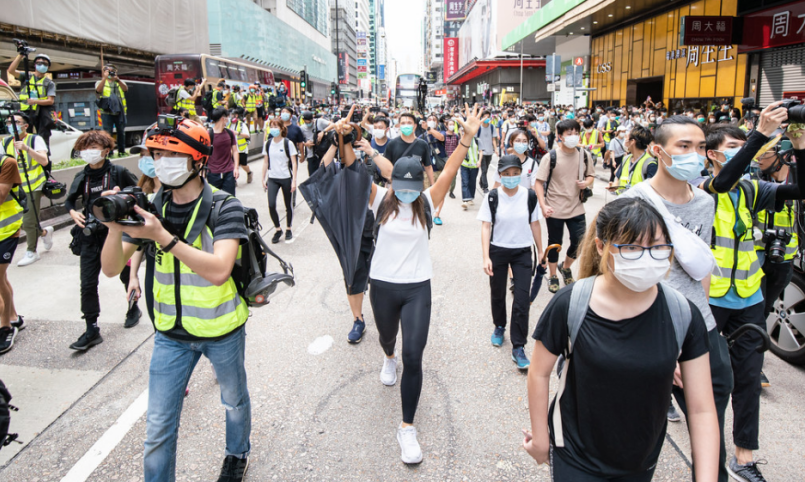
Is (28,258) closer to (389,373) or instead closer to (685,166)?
(389,373)

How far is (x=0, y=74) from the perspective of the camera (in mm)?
23203

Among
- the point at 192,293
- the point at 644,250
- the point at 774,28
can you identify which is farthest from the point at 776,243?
the point at 774,28

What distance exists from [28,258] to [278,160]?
141 inches

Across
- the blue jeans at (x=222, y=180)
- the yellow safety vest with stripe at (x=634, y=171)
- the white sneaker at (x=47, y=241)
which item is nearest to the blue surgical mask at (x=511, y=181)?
the yellow safety vest with stripe at (x=634, y=171)

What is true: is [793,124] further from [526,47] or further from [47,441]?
[526,47]

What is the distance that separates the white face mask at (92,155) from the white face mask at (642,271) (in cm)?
427

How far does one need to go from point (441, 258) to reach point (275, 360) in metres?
3.66

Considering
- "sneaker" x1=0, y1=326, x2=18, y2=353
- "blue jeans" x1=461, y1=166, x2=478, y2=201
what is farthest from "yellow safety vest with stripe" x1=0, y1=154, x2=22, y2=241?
"blue jeans" x1=461, y1=166, x2=478, y2=201

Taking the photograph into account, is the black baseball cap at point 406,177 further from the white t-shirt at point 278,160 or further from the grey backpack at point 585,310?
the white t-shirt at point 278,160

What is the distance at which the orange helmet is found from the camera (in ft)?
8.48

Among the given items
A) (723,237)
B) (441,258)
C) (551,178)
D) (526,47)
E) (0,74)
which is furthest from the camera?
(526,47)

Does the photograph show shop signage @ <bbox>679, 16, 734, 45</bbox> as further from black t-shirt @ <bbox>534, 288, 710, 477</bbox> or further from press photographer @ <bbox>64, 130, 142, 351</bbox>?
black t-shirt @ <bbox>534, 288, 710, 477</bbox>

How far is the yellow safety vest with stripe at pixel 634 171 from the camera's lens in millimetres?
4711

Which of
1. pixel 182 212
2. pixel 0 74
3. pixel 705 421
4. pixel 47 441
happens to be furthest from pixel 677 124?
pixel 0 74
